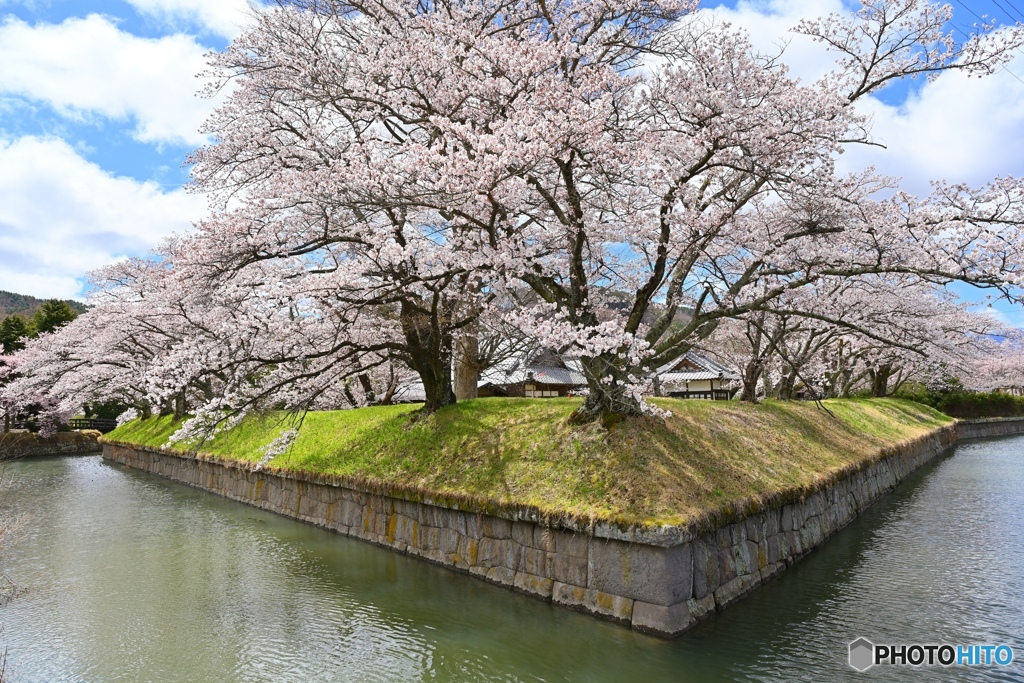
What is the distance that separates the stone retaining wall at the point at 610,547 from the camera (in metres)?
6.99

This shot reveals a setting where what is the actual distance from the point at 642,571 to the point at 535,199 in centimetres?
696

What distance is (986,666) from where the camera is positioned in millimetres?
6109

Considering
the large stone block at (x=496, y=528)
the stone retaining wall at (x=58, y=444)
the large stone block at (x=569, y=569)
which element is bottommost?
the stone retaining wall at (x=58, y=444)

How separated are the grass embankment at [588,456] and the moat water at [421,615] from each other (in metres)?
1.27

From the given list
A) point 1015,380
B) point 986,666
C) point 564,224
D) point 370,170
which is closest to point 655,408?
point 564,224

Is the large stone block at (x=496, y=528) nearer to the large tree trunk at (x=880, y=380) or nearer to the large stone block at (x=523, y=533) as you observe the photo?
the large stone block at (x=523, y=533)

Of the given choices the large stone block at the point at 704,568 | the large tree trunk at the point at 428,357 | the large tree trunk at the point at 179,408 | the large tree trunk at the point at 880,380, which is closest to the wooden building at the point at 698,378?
the large tree trunk at the point at 880,380

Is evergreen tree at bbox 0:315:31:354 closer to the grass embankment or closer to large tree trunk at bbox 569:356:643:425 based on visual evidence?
the grass embankment

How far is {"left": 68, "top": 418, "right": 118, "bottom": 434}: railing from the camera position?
43494mm

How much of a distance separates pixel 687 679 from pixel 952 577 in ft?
17.1

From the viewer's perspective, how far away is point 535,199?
11492 mm

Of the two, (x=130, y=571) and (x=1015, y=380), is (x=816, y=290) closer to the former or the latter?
(x=130, y=571)
